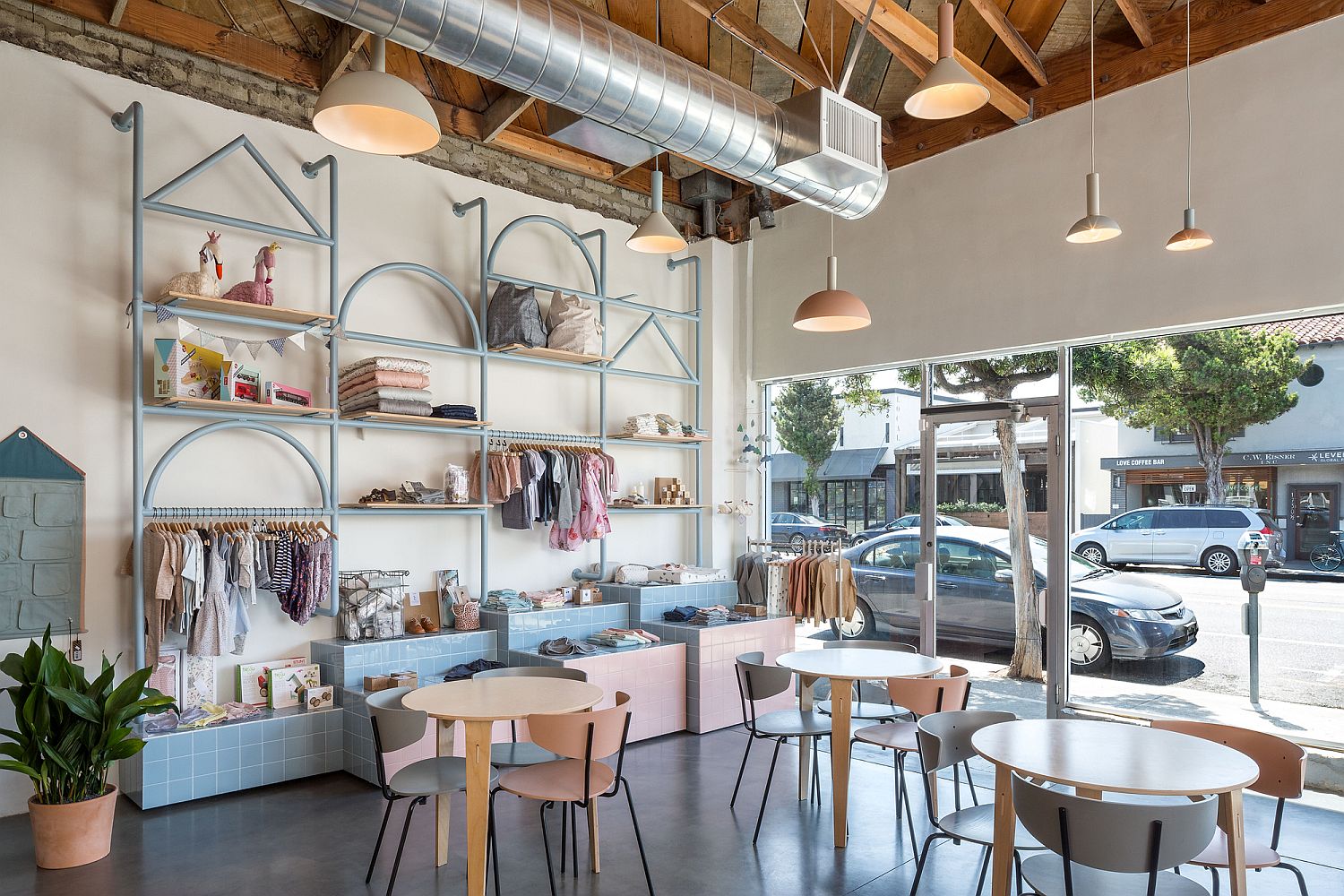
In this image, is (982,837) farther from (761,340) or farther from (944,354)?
(761,340)

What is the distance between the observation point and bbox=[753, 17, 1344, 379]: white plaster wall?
4.88m

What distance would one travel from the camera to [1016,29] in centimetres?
571

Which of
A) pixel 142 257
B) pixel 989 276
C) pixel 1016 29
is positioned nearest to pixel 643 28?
pixel 1016 29

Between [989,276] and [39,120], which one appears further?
[989,276]

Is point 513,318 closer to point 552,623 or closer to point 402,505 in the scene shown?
point 402,505

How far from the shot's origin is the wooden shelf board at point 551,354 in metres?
6.30

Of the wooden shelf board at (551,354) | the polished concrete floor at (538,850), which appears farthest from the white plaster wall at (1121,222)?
the polished concrete floor at (538,850)

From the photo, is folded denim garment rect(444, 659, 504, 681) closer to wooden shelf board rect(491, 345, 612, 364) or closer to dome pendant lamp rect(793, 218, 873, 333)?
wooden shelf board rect(491, 345, 612, 364)

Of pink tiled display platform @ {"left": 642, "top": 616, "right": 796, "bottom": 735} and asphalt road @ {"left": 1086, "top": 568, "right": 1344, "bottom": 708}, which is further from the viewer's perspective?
pink tiled display platform @ {"left": 642, "top": 616, "right": 796, "bottom": 735}

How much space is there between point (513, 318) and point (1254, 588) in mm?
4819

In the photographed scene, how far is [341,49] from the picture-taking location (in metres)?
5.45

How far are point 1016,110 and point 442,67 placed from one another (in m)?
3.80

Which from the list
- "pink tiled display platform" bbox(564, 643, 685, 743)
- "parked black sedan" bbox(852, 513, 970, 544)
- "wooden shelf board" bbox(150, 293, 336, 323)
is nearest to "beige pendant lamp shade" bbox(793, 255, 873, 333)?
"parked black sedan" bbox(852, 513, 970, 544)

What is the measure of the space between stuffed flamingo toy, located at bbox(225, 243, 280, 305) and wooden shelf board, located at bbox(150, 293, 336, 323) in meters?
0.05
